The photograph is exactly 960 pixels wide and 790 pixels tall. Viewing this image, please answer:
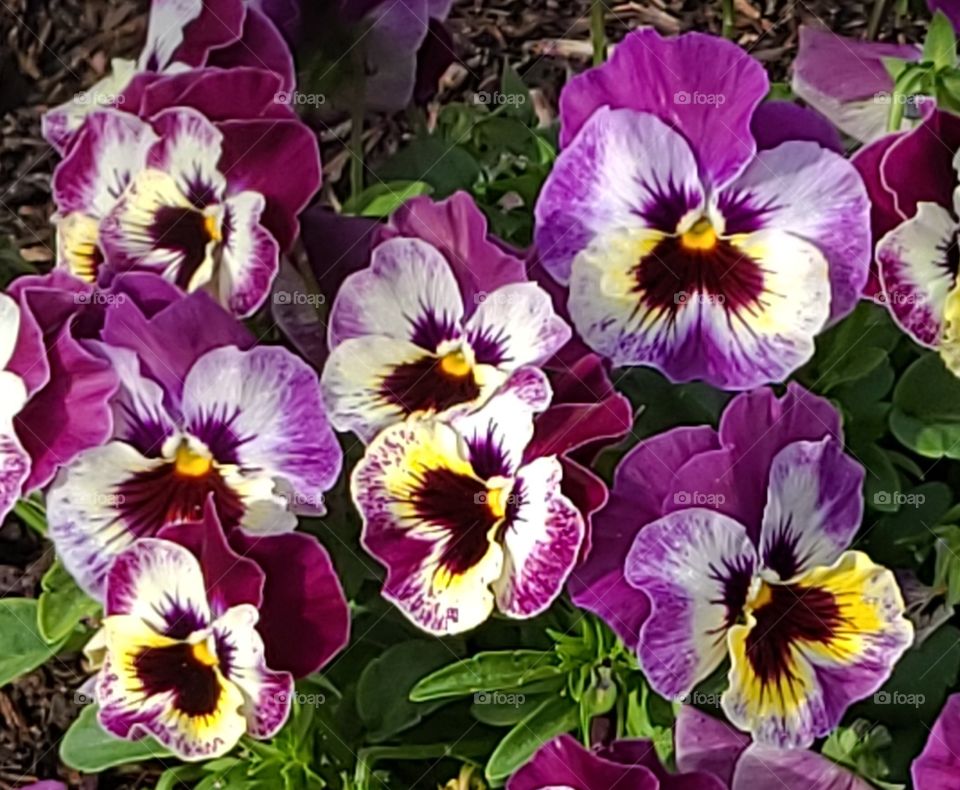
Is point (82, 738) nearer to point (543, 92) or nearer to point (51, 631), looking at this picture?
point (51, 631)

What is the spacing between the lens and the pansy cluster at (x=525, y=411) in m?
0.86

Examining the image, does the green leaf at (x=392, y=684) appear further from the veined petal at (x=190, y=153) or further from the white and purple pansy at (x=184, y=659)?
the veined petal at (x=190, y=153)

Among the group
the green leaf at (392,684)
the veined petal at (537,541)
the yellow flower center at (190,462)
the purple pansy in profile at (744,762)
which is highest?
the veined petal at (537,541)

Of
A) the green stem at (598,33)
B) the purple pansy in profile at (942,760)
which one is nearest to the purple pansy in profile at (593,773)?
the purple pansy in profile at (942,760)

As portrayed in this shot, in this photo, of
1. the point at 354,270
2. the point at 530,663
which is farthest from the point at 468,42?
the point at 530,663

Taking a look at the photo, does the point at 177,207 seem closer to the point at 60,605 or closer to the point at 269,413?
the point at 269,413

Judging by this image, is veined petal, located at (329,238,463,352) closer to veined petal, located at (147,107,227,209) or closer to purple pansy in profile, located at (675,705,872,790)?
veined petal, located at (147,107,227,209)

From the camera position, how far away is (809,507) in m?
0.87

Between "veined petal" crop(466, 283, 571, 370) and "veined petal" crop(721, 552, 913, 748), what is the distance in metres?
0.19

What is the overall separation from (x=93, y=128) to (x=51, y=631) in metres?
0.32

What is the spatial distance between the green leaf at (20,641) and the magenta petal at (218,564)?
0.23 m

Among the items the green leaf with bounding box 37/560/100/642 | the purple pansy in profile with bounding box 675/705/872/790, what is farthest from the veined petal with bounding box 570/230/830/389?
the green leaf with bounding box 37/560/100/642

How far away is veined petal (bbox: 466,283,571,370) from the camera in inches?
33.8

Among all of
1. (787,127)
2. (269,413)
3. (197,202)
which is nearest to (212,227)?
(197,202)
